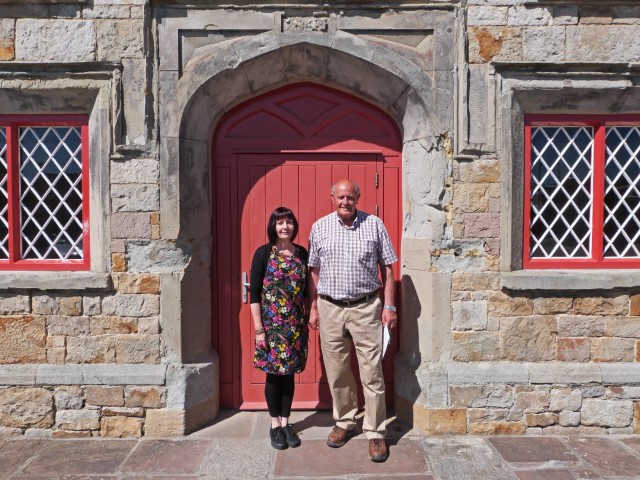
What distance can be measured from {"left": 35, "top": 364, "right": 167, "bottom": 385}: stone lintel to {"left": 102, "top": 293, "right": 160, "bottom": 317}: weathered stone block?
43 centimetres

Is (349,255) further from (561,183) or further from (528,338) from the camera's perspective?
(561,183)

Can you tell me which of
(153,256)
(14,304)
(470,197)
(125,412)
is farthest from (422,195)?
(14,304)

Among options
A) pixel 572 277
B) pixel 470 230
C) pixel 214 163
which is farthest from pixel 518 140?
pixel 214 163

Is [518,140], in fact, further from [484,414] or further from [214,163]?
[214,163]

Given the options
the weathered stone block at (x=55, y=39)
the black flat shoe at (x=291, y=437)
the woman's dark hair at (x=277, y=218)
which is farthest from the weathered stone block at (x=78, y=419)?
the weathered stone block at (x=55, y=39)

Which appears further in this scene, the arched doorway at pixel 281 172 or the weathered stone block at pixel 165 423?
the arched doorway at pixel 281 172

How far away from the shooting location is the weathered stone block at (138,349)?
3977 millimetres

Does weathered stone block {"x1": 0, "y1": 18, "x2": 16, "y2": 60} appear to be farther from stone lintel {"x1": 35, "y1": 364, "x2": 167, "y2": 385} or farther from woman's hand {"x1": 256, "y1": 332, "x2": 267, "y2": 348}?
woman's hand {"x1": 256, "y1": 332, "x2": 267, "y2": 348}

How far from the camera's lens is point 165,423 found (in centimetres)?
392

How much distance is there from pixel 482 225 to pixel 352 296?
1.18m

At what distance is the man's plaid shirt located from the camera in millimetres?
3625

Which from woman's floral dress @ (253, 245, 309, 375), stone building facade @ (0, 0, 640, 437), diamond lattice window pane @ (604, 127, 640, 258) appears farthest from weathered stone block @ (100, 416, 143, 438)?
diamond lattice window pane @ (604, 127, 640, 258)

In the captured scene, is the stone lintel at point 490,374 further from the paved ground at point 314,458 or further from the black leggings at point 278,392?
the black leggings at point 278,392

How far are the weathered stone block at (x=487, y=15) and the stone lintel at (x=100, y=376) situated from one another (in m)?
3.51
